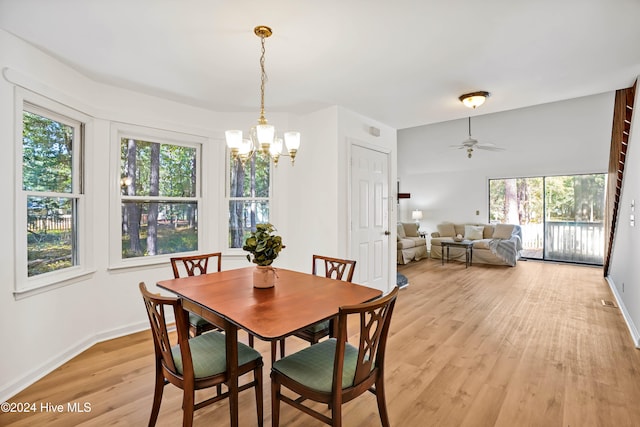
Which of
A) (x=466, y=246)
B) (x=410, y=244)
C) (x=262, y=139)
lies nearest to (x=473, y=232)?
(x=466, y=246)

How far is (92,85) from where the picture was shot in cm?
297

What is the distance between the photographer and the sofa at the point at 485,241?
6988mm

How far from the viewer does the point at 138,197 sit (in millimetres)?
3361

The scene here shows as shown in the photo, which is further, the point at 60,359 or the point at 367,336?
the point at 60,359

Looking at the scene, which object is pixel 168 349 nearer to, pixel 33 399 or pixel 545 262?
pixel 33 399

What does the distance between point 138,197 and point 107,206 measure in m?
0.31

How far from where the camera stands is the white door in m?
4.03

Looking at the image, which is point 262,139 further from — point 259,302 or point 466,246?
point 466,246

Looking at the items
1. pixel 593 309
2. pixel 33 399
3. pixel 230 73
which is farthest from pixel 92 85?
pixel 593 309

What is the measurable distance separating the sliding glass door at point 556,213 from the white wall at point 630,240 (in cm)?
300

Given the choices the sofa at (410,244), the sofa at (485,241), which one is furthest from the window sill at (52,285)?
the sofa at (485,241)

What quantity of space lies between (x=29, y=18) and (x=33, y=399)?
254cm

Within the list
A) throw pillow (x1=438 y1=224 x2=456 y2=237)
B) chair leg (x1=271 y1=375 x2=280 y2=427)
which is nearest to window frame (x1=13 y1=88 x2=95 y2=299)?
chair leg (x1=271 y1=375 x2=280 y2=427)

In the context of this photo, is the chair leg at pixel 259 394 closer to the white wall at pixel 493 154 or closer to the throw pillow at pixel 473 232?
the throw pillow at pixel 473 232
